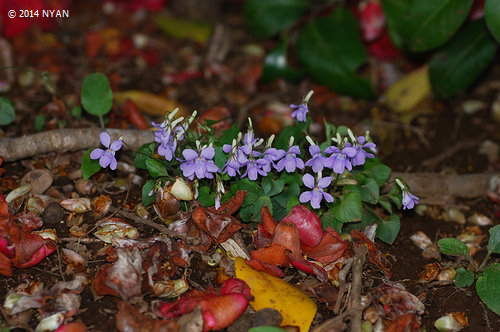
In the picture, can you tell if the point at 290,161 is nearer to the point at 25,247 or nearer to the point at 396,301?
the point at 396,301

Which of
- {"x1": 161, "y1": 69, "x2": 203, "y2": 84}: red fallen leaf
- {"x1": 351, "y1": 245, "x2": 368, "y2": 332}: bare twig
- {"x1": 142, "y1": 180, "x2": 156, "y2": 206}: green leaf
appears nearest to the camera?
{"x1": 351, "y1": 245, "x2": 368, "y2": 332}: bare twig

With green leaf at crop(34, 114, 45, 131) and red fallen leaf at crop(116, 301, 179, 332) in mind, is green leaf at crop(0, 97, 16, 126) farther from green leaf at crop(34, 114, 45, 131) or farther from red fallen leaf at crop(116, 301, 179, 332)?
red fallen leaf at crop(116, 301, 179, 332)

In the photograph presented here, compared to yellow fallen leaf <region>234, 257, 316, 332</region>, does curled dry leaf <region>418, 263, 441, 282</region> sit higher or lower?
lower

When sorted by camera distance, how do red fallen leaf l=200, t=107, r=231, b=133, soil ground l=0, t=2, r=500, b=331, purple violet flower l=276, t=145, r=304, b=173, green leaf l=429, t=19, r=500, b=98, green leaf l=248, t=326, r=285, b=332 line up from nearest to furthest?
green leaf l=248, t=326, r=285, b=332, purple violet flower l=276, t=145, r=304, b=173, soil ground l=0, t=2, r=500, b=331, red fallen leaf l=200, t=107, r=231, b=133, green leaf l=429, t=19, r=500, b=98

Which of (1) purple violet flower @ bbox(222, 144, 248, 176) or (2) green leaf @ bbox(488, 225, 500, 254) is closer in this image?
(1) purple violet flower @ bbox(222, 144, 248, 176)

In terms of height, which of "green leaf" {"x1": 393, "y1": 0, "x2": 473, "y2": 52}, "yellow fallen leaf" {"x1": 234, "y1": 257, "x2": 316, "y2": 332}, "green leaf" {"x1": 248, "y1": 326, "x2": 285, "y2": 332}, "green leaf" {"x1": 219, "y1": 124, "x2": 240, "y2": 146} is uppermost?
"green leaf" {"x1": 393, "y1": 0, "x2": 473, "y2": 52}

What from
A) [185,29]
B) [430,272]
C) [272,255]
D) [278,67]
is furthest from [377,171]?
[185,29]

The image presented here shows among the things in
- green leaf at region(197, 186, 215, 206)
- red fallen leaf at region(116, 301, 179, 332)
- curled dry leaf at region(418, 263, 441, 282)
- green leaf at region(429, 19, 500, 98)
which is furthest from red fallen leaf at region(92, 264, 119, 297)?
green leaf at region(429, 19, 500, 98)
